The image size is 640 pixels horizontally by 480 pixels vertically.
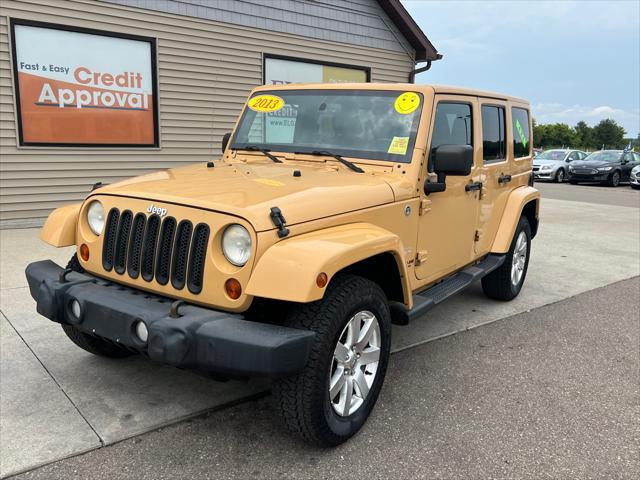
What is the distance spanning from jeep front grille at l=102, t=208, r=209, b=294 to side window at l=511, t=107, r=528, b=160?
3.65 metres

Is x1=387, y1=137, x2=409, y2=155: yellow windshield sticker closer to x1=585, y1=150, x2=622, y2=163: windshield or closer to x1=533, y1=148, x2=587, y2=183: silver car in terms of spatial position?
x1=533, y1=148, x2=587, y2=183: silver car

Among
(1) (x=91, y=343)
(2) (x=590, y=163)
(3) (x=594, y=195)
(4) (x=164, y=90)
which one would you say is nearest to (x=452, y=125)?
(1) (x=91, y=343)

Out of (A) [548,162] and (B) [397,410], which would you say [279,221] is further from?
(A) [548,162]

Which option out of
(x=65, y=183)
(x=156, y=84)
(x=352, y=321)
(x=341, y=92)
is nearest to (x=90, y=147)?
(x=65, y=183)

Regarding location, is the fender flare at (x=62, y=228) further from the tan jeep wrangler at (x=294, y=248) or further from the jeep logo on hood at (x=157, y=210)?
the jeep logo on hood at (x=157, y=210)

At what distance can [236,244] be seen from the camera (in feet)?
8.53

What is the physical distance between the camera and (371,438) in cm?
297

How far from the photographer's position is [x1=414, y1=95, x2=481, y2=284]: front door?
146 inches

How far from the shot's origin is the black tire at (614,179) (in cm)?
2181

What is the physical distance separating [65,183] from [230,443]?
6.62 metres

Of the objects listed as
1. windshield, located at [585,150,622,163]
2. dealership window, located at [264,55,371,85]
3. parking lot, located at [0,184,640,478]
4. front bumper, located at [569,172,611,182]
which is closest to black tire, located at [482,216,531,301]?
parking lot, located at [0,184,640,478]

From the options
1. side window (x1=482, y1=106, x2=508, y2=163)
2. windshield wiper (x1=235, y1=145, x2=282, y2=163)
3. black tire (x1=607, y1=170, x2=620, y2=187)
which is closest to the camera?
windshield wiper (x1=235, y1=145, x2=282, y2=163)

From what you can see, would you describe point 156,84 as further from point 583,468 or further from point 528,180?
point 583,468

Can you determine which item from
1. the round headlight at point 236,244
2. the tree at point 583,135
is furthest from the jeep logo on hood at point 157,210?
the tree at point 583,135
